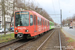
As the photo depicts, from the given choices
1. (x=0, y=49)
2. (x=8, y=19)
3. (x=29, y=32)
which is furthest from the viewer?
(x=8, y=19)

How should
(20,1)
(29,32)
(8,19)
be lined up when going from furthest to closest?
(8,19) < (20,1) < (29,32)

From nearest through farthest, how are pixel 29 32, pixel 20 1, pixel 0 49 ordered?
pixel 0 49 < pixel 29 32 < pixel 20 1

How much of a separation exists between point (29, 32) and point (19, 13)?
2.41 metres

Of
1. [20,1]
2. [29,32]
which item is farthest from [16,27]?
[20,1]

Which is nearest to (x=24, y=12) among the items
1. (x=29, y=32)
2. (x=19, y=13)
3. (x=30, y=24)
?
(x=19, y=13)

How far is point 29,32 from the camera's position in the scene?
36.9 ft

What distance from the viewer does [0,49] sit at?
786cm

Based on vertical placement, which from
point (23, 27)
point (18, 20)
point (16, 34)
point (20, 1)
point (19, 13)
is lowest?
point (16, 34)

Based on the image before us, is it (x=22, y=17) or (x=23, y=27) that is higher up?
(x=22, y=17)

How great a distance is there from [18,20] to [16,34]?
156cm

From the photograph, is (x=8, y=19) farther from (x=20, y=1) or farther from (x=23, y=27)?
(x=23, y=27)

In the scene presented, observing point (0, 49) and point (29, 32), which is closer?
point (0, 49)

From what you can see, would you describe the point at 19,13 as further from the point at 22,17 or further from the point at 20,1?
the point at 20,1

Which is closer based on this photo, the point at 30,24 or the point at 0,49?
the point at 0,49
